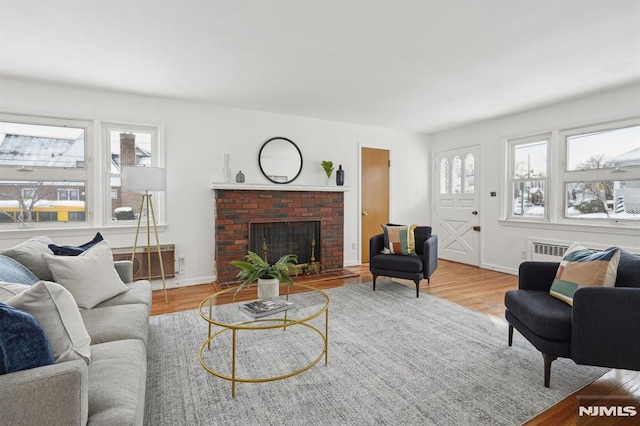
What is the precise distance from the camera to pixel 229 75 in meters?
3.34

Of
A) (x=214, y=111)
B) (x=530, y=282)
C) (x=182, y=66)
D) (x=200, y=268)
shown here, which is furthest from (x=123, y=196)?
(x=530, y=282)

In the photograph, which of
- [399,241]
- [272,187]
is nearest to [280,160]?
[272,187]

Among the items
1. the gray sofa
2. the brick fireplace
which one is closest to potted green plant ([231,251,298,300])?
the gray sofa

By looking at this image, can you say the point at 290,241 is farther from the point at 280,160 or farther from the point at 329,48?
the point at 329,48

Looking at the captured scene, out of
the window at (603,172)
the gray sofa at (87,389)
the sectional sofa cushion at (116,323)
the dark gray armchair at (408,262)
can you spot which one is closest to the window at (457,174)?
the window at (603,172)

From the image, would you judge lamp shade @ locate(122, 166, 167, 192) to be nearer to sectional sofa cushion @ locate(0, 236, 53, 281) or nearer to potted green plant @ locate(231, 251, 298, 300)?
sectional sofa cushion @ locate(0, 236, 53, 281)

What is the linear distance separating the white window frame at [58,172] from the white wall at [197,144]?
0.09 meters

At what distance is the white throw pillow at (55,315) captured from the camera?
3.86 ft

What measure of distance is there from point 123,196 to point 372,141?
3910 millimetres

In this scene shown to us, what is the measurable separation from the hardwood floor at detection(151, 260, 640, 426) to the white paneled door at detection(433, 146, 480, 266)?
0.31 metres

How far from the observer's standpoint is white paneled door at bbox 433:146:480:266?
5449mm

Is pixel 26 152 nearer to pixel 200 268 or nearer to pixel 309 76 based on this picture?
pixel 200 268

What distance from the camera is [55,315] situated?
3.97 ft

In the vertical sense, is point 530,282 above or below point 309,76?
below
